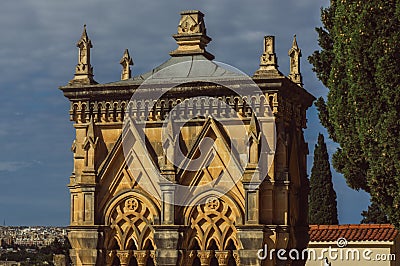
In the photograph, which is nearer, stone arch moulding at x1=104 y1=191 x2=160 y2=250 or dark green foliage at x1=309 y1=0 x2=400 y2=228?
stone arch moulding at x1=104 y1=191 x2=160 y2=250

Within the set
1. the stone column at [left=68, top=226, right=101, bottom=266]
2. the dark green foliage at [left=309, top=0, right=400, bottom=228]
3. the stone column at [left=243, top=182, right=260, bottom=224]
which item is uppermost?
the dark green foliage at [left=309, top=0, right=400, bottom=228]

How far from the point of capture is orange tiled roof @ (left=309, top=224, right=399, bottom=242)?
22328 millimetres

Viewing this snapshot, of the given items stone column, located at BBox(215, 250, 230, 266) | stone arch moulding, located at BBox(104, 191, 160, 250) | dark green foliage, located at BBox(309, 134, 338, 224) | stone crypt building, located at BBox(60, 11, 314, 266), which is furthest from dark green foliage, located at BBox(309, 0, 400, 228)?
dark green foliage, located at BBox(309, 134, 338, 224)

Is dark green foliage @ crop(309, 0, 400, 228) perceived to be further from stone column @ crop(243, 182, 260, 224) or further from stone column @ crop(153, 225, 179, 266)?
stone column @ crop(153, 225, 179, 266)

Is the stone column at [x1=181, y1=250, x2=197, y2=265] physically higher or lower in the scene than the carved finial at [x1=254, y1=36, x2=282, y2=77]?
lower

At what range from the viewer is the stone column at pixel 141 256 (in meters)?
12.1

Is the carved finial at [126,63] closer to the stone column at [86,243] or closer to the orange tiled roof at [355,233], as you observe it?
the stone column at [86,243]

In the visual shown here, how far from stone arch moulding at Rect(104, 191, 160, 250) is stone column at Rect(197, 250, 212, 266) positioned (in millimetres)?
633

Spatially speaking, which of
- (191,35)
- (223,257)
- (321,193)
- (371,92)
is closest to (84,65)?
(191,35)

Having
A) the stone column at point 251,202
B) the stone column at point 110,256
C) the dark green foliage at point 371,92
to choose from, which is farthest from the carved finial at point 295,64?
the stone column at point 110,256

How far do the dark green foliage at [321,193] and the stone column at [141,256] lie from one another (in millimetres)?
18786

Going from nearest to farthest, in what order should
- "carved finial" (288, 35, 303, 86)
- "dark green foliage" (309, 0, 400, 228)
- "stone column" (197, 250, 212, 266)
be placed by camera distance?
"stone column" (197, 250, 212, 266)
"dark green foliage" (309, 0, 400, 228)
"carved finial" (288, 35, 303, 86)

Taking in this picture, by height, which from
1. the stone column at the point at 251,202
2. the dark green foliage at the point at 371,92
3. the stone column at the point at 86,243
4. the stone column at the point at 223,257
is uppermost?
the dark green foliage at the point at 371,92

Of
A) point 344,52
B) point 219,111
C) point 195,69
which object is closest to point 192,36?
point 195,69
